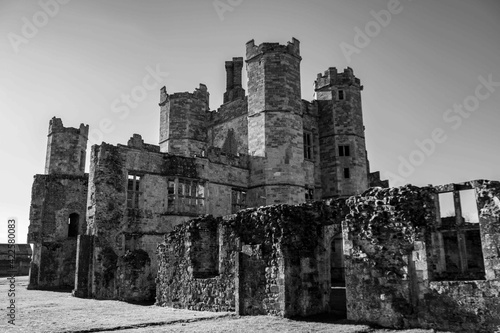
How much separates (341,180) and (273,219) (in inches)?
597

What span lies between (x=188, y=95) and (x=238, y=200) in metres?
9.52

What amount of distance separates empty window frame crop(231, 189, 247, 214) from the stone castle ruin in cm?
8

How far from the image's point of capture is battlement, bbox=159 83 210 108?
29484 mm

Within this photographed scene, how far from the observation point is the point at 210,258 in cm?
1520

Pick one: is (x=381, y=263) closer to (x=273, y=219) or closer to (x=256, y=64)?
(x=273, y=219)

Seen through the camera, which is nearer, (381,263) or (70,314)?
(381,263)

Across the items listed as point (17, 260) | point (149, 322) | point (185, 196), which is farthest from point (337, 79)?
point (17, 260)

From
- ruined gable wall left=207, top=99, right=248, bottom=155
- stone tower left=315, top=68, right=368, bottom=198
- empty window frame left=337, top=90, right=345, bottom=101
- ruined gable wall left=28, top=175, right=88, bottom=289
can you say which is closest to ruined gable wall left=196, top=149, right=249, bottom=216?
ruined gable wall left=207, top=99, right=248, bottom=155

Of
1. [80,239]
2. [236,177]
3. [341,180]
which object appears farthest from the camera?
[341,180]

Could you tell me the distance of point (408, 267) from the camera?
386 inches

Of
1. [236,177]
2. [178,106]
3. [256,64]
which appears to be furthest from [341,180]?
[178,106]

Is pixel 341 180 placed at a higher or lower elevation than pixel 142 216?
higher

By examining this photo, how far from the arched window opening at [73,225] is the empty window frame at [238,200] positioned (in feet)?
38.1

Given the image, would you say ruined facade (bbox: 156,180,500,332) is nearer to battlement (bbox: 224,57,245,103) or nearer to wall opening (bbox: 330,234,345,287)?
wall opening (bbox: 330,234,345,287)
